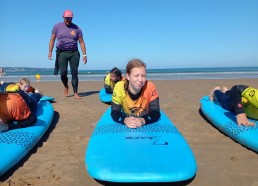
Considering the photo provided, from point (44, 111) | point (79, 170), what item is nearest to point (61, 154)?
point (79, 170)

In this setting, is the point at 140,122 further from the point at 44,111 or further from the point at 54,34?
the point at 54,34

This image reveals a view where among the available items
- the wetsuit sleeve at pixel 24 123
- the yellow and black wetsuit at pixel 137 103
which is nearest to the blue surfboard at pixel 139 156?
the yellow and black wetsuit at pixel 137 103

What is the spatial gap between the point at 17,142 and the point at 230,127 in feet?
9.20

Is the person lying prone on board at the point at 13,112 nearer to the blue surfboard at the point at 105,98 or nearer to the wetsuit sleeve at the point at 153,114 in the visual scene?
the wetsuit sleeve at the point at 153,114

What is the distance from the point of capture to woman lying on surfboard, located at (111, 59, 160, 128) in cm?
361

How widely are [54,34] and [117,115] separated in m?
3.87

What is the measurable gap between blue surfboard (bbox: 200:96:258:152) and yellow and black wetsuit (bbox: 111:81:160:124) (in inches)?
40.1

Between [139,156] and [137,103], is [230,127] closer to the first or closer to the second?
[137,103]

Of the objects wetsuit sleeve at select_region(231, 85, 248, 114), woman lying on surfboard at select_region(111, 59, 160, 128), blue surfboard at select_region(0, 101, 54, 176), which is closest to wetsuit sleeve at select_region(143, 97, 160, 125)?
woman lying on surfboard at select_region(111, 59, 160, 128)

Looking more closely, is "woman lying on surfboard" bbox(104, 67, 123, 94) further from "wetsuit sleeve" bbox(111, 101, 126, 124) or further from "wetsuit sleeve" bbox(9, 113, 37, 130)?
"wetsuit sleeve" bbox(9, 113, 37, 130)

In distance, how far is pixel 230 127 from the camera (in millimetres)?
3676

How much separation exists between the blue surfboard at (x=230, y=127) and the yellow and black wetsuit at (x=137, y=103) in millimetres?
1018

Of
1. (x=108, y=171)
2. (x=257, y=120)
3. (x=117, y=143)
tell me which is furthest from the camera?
(x=257, y=120)

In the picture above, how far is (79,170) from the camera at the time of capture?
268cm
